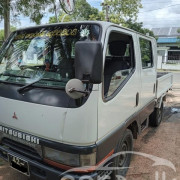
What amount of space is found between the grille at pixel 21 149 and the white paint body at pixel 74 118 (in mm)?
Result: 204

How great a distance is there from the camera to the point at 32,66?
2533 mm

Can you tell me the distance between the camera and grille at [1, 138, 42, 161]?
2.18 m

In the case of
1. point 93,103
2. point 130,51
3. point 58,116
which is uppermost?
point 130,51

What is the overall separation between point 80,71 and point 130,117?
1.33m

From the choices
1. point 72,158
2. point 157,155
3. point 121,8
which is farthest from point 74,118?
point 121,8

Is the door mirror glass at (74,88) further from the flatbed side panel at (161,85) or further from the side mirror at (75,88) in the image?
the flatbed side panel at (161,85)

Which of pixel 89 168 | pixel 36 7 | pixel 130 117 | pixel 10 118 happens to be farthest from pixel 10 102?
pixel 36 7

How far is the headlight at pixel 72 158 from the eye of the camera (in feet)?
6.34

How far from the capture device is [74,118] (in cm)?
188

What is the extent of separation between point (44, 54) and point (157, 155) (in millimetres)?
2635

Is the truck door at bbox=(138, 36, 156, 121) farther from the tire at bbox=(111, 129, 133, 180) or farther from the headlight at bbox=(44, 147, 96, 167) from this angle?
the headlight at bbox=(44, 147, 96, 167)

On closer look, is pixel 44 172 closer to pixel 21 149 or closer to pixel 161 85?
pixel 21 149

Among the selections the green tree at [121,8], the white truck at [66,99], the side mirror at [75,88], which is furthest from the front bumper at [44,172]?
the green tree at [121,8]

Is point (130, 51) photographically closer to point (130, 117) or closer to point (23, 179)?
point (130, 117)
